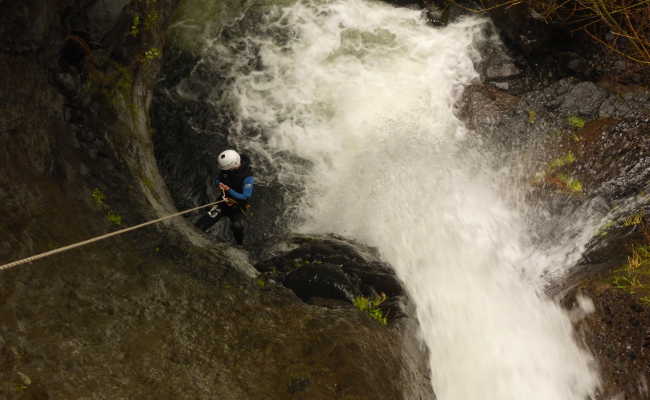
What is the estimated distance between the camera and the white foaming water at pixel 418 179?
5656 mm

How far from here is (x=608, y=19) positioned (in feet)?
24.1

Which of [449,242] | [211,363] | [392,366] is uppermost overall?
[211,363]

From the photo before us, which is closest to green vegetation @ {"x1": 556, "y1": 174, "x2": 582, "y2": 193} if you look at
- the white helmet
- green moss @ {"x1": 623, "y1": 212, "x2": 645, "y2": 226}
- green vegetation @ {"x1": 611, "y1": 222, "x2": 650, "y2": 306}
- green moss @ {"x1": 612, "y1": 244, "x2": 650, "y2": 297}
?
green moss @ {"x1": 623, "y1": 212, "x2": 645, "y2": 226}

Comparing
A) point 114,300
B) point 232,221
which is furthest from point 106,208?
point 232,221

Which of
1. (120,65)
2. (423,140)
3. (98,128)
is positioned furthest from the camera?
(423,140)

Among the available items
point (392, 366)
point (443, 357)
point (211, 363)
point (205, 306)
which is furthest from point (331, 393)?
point (443, 357)

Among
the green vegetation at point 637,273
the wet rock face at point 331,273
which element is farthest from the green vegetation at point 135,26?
the green vegetation at point 637,273

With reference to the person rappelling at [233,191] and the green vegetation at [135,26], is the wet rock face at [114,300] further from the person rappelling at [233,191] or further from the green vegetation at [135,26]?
the person rappelling at [233,191]

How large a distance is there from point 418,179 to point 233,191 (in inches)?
134

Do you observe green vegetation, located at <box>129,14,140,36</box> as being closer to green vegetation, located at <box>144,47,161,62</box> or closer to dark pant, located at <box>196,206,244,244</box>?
green vegetation, located at <box>144,47,161,62</box>

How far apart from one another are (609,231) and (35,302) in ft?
24.6

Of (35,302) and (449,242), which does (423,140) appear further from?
(35,302)

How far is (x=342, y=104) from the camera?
7.86 metres

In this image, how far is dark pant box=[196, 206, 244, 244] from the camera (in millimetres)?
6531
